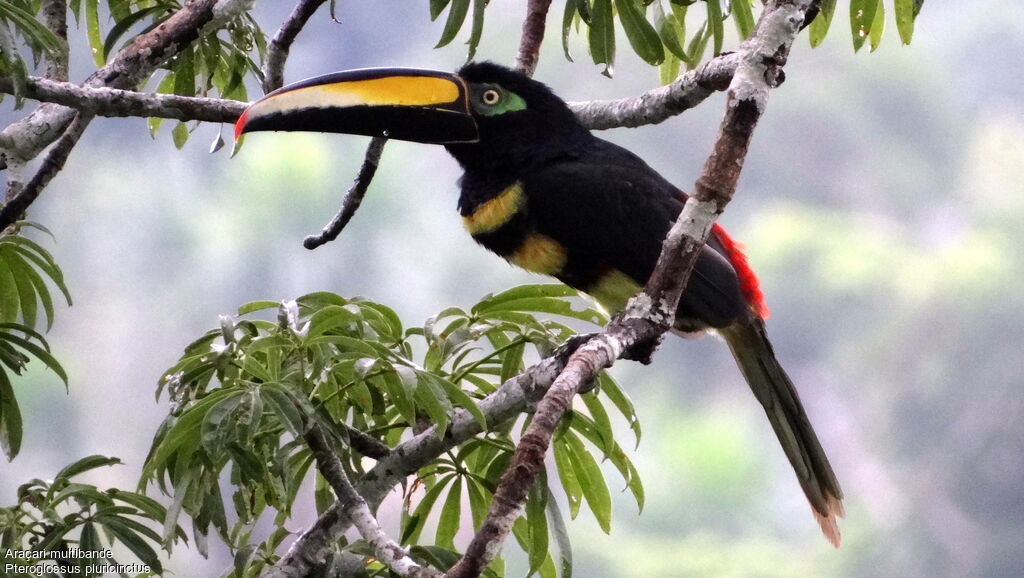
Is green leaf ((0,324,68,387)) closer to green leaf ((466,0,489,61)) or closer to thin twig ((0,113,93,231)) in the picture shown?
thin twig ((0,113,93,231))

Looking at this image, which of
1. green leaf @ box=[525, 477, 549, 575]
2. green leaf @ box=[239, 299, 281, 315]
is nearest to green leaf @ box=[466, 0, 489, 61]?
green leaf @ box=[239, 299, 281, 315]

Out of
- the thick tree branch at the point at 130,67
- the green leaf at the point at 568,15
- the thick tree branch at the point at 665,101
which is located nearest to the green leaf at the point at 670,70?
the thick tree branch at the point at 665,101

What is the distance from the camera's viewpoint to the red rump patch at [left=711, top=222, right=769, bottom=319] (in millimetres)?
2371

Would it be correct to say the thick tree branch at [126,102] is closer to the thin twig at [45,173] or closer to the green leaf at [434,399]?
the thin twig at [45,173]

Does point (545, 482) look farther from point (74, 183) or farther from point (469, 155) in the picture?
point (74, 183)

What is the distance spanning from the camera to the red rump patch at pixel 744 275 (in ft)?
7.78

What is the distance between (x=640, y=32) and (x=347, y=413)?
0.84 meters

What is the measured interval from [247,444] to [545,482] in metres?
0.45

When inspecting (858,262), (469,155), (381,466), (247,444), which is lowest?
(247,444)

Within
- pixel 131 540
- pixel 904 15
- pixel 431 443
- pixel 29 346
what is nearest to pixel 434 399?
pixel 431 443

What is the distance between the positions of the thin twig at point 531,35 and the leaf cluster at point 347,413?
0.67 m

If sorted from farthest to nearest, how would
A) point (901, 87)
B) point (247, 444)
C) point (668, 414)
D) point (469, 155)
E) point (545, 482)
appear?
point (901, 87), point (668, 414), point (469, 155), point (545, 482), point (247, 444)

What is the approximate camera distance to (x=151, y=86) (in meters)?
3.19

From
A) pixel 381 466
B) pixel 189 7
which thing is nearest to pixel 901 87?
pixel 189 7
